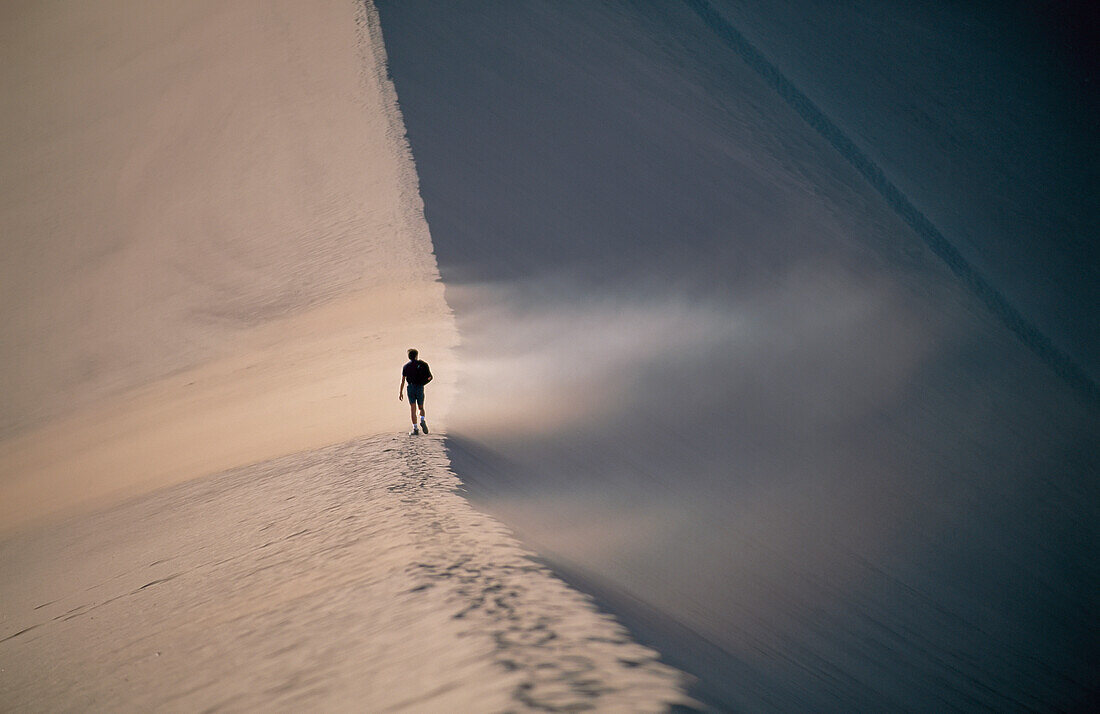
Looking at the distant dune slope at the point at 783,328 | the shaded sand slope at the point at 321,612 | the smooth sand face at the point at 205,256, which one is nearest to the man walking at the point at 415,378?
the shaded sand slope at the point at 321,612

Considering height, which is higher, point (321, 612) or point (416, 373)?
point (416, 373)

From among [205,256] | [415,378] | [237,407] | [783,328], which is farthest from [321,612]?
[205,256]

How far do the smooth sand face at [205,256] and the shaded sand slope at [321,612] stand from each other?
1.28 metres

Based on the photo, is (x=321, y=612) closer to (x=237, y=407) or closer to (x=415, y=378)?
Result: (x=415, y=378)

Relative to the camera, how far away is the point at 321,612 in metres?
4.09

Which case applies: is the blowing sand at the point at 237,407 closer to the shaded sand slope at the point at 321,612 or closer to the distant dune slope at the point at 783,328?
the shaded sand slope at the point at 321,612

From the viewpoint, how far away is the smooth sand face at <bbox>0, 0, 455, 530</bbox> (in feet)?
28.6

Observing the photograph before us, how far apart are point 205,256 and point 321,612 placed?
33.7 feet

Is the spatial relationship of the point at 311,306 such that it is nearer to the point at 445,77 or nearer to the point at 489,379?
the point at 489,379

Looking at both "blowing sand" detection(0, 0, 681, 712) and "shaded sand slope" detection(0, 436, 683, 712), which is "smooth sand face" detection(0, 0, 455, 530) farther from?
"shaded sand slope" detection(0, 436, 683, 712)

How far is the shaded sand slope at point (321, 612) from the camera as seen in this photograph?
129 inches

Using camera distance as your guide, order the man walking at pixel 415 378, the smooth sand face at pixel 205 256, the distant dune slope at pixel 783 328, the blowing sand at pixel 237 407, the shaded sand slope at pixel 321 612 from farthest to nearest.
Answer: the smooth sand face at pixel 205 256
the man walking at pixel 415 378
the distant dune slope at pixel 783 328
the blowing sand at pixel 237 407
the shaded sand slope at pixel 321 612

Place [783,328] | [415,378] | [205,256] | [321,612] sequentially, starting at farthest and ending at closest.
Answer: [205,256]
[783,328]
[415,378]
[321,612]

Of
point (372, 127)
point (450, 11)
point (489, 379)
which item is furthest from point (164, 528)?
point (450, 11)
